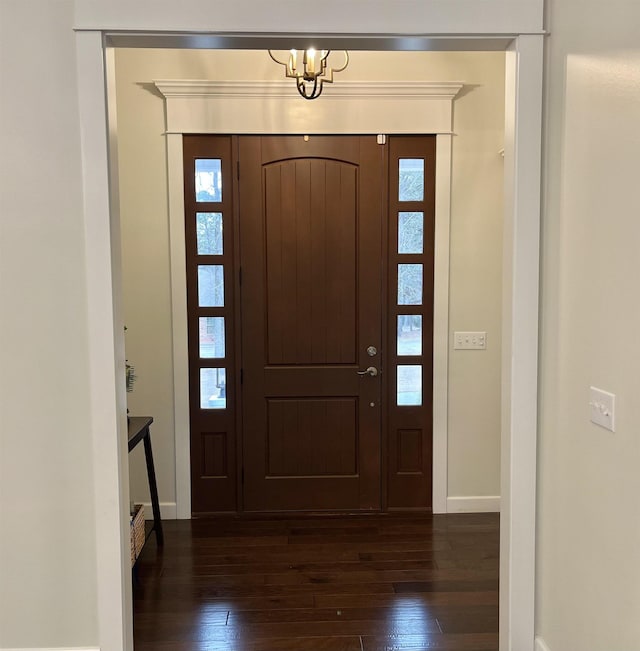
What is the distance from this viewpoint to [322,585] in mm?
2537

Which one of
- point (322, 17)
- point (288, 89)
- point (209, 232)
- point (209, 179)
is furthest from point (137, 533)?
point (288, 89)

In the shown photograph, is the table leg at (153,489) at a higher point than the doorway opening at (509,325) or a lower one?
lower

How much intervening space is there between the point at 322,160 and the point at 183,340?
1.33m

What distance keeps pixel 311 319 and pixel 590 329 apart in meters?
1.88

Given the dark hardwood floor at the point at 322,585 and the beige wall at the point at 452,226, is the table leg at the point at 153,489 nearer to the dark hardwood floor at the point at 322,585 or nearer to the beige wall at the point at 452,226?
the dark hardwood floor at the point at 322,585

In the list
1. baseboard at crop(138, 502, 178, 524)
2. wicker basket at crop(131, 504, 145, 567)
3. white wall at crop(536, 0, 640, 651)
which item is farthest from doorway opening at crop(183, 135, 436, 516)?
white wall at crop(536, 0, 640, 651)

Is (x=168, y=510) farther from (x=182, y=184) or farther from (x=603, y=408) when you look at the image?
(x=603, y=408)

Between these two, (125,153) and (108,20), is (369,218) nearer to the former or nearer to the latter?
(125,153)

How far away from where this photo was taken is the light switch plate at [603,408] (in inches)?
57.2

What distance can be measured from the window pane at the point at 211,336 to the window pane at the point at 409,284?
1.09 m

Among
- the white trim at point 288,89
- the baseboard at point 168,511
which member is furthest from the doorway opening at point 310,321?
the white trim at point 288,89

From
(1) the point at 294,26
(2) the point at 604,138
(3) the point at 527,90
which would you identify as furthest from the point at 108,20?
(2) the point at 604,138

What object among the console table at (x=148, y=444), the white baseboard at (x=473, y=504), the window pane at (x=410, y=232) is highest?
the window pane at (x=410, y=232)

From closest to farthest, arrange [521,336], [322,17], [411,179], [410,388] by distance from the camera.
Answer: [322,17], [521,336], [411,179], [410,388]
